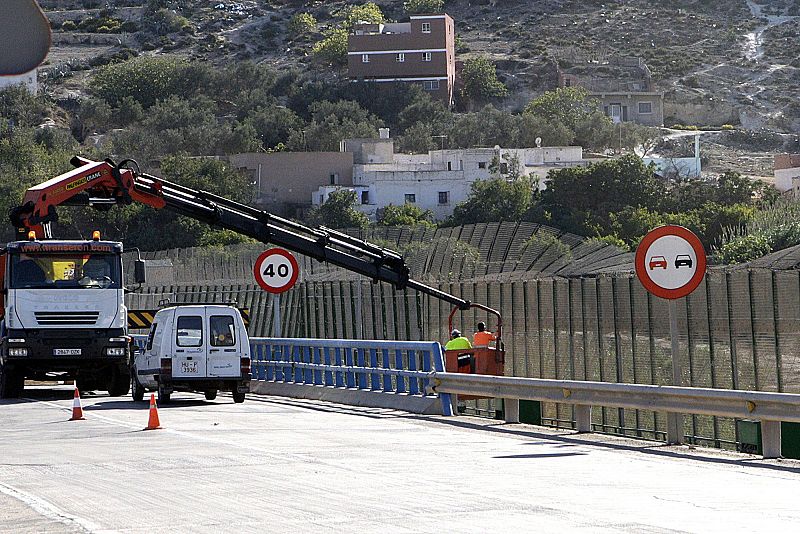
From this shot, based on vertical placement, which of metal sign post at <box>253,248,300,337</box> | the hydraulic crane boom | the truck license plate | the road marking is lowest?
the road marking

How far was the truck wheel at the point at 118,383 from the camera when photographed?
32125mm

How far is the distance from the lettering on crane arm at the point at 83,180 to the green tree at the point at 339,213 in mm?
87380

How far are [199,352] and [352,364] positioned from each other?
2853 millimetres

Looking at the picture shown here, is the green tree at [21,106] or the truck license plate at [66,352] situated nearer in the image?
the truck license plate at [66,352]

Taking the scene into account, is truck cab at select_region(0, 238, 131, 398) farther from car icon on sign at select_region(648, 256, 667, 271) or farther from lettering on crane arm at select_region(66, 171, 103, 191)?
car icon on sign at select_region(648, 256, 667, 271)

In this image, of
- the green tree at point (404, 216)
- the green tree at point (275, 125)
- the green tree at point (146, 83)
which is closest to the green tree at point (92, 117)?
the green tree at point (146, 83)

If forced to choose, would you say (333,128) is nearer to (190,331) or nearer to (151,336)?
(151,336)

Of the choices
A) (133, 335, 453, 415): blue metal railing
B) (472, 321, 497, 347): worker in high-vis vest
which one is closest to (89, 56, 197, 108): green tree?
(133, 335, 453, 415): blue metal railing

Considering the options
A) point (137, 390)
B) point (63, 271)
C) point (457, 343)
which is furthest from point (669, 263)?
point (63, 271)

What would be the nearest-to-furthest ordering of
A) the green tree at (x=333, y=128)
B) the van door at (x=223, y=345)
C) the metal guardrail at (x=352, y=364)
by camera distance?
the metal guardrail at (x=352, y=364) < the van door at (x=223, y=345) < the green tree at (x=333, y=128)

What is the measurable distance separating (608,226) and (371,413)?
88905 millimetres

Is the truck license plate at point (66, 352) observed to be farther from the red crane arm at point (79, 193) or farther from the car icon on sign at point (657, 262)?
the car icon on sign at point (657, 262)

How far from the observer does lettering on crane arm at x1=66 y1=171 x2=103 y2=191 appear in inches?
1305

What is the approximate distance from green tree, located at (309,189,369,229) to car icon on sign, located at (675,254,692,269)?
102900 millimetres
